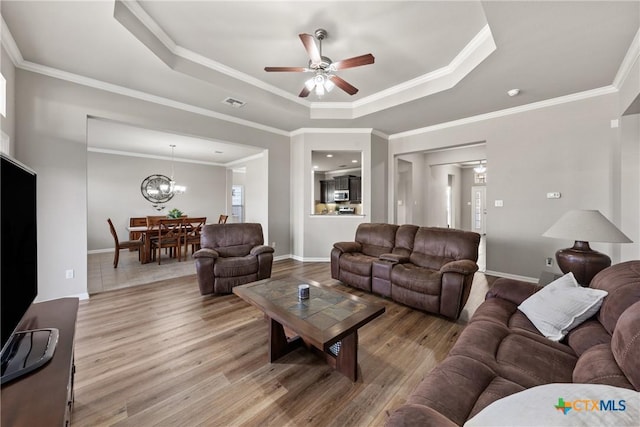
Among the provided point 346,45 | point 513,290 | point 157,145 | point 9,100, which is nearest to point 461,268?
point 513,290

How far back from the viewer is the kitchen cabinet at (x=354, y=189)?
27.8 feet

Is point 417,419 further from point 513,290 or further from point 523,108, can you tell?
point 523,108

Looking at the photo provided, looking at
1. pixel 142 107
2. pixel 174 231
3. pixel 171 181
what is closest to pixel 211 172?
pixel 171 181

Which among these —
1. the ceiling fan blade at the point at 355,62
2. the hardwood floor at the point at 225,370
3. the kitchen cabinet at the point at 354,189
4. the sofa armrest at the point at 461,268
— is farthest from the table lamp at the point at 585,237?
the kitchen cabinet at the point at 354,189

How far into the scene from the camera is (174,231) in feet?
17.3

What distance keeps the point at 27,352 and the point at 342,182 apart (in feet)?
27.3

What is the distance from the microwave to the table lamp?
6.67 metres

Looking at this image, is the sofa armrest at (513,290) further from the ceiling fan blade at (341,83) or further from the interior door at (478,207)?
the interior door at (478,207)

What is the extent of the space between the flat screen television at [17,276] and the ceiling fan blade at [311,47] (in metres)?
2.03

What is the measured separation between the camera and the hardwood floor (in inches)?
58.1

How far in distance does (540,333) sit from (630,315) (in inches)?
24.5

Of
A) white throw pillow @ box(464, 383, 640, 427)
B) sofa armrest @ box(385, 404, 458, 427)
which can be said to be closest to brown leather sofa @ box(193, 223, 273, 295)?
sofa armrest @ box(385, 404, 458, 427)

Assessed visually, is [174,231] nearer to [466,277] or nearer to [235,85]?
[235,85]

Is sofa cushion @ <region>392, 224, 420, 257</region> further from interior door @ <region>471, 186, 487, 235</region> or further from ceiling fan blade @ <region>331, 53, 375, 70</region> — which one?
interior door @ <region>471, 186, 487, 235</region>
